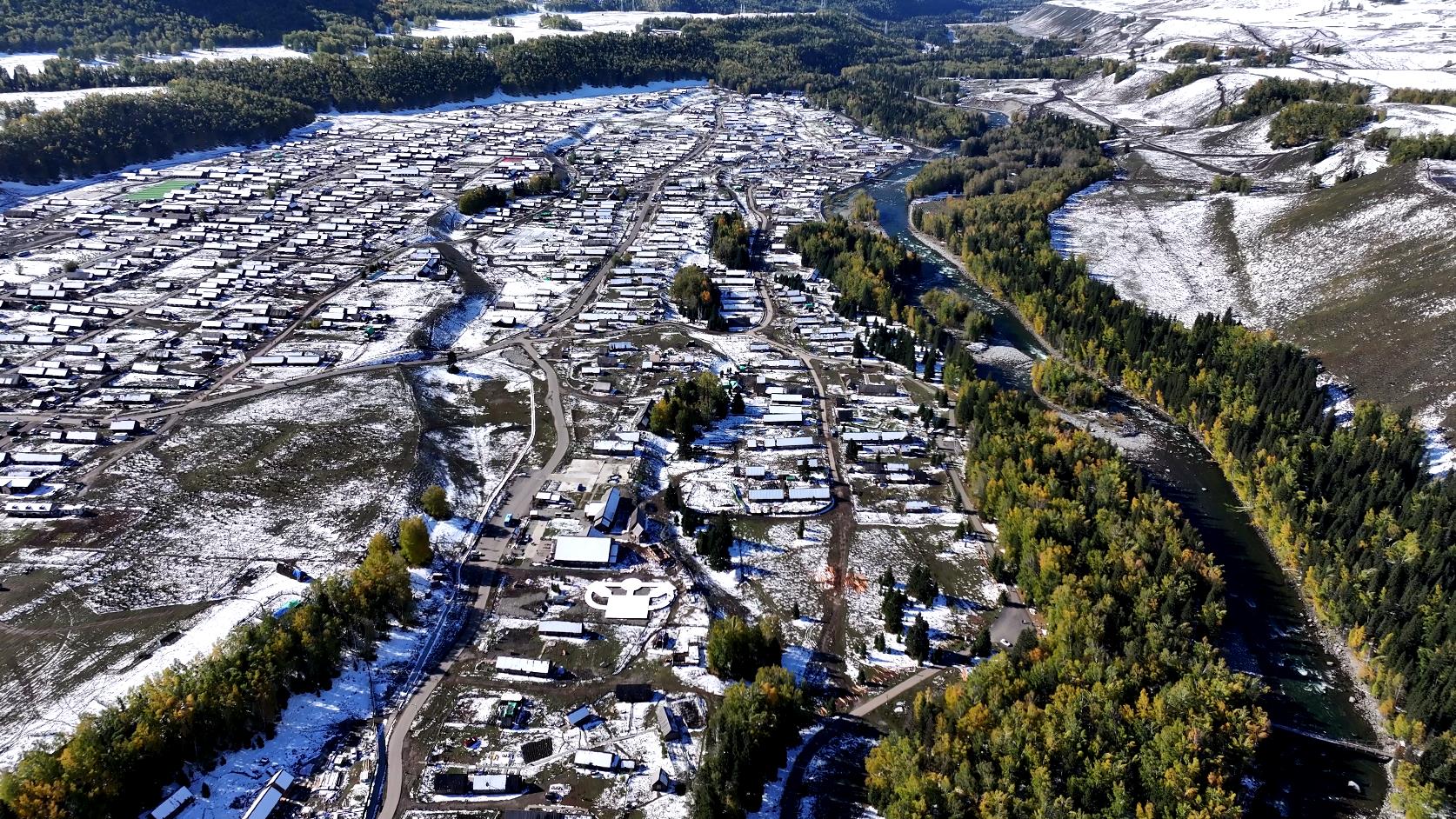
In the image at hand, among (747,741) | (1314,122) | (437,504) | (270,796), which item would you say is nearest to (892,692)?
(747,741)

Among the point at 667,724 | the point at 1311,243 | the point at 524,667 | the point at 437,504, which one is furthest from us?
the point at 1311,243

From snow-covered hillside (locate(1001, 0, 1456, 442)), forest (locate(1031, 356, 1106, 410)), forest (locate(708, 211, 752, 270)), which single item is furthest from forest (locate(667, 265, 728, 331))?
snow-covered hillside (locate(1001, 0, 1456, 442))

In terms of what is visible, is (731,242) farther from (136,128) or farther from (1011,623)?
(136,128)

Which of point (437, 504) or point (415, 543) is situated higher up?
point (437, 504)

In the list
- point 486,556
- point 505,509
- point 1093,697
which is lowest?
point 1093,697

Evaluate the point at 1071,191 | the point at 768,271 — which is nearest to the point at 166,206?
the point at 768,271

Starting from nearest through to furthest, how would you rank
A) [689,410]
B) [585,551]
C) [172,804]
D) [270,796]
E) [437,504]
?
[172,804] → [270,796] → [585,551] → [437,504] → [689,410]
